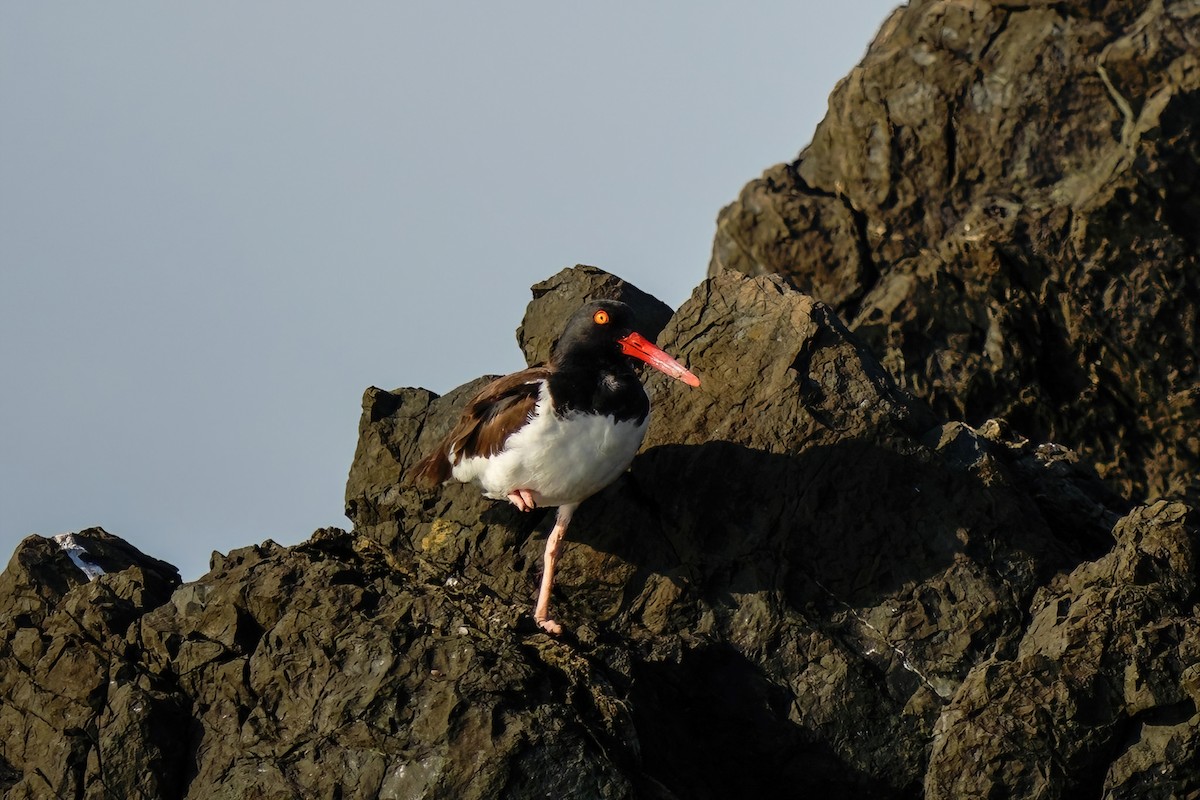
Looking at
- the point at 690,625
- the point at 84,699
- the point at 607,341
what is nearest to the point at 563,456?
the point at 607,341

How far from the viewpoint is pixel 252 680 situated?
28.2ft

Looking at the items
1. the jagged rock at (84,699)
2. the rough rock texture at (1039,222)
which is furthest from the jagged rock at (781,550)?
the rough rock texture at (1039,222)

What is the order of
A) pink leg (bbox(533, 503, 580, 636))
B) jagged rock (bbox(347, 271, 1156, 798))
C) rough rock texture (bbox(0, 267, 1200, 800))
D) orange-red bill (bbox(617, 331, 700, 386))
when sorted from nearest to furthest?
rough rock texture (bbox(0, 267, 1200, 800)) < jagged rock (bbox(347, 271, 1156, 798)) < pink leg (bbox(533, 503, 580, 636)) < orange-red bill (bbox(617, 331, 700, 386))

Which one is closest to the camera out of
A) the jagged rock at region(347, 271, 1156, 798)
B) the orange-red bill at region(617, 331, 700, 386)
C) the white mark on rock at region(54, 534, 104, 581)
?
the jagged rock at region(347, 271, 1156, 798)

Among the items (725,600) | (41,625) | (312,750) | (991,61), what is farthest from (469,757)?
(991,61)

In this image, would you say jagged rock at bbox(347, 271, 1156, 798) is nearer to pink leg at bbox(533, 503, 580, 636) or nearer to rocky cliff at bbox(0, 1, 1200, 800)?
rocky cliff at bbox(0, 1, 1200, 800)

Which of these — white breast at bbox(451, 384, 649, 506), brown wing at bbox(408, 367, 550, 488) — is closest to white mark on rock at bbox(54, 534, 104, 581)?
brown wing at bbox(408, 367, 550, 488)

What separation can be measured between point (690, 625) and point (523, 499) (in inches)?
55.4

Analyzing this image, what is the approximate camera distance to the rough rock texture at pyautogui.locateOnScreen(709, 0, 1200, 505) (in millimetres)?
14398

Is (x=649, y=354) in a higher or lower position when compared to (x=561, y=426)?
higher

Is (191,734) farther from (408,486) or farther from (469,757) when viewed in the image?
(408,486)

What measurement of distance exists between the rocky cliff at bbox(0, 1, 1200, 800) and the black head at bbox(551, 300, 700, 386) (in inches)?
25.5

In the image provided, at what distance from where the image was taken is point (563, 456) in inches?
382

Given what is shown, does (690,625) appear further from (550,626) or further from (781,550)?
(550,626)
